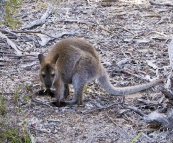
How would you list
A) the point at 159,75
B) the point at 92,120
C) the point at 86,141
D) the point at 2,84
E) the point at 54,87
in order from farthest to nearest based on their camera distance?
the point at 159,75 → the point at 2,84 → the point at 54,87 → the point at 92,120 → the point at 86,141

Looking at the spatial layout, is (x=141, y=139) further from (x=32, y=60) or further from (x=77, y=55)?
(x=32, y=60)

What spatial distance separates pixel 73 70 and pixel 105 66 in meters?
1.39

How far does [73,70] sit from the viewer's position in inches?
248

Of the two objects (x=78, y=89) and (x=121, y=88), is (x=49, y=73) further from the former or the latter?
(x=121, y=88)

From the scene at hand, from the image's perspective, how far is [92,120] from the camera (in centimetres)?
570

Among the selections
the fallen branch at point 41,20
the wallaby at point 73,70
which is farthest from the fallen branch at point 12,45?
the wallaby at point 73,70

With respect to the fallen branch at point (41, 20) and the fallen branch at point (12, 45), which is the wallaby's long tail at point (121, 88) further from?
the fallen branch at point (41, 20)

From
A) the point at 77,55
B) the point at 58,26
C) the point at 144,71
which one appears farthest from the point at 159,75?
the point at 58,26

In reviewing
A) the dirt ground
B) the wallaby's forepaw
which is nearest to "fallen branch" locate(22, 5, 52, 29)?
the dirt ground

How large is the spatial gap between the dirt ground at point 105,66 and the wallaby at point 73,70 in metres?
0.15

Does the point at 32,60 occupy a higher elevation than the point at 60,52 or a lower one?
lower

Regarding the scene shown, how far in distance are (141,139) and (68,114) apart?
117 cm

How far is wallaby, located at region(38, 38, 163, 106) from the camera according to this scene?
241 inches

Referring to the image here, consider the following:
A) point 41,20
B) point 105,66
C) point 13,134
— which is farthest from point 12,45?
point 13,134
